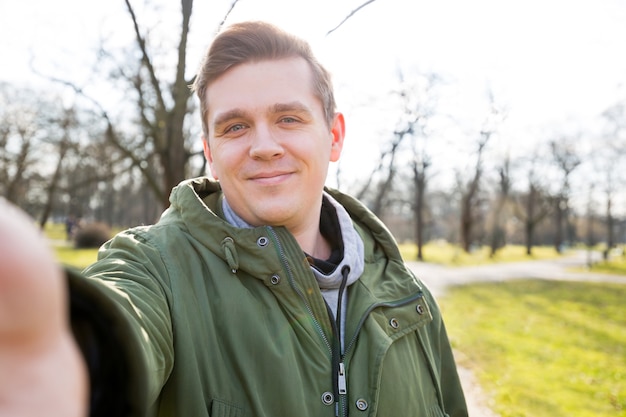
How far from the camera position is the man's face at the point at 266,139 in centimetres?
187

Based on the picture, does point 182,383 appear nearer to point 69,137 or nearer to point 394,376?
point 394,376

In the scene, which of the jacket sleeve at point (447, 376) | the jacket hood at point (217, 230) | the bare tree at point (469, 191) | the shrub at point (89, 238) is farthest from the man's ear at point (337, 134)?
the bare tree at point (469, 191)

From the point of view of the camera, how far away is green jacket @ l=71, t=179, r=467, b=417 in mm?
1438

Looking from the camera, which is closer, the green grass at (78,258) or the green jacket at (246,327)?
the green jacket at (246,327)

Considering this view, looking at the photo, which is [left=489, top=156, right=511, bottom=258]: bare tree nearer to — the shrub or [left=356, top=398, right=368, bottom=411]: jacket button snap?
the shrub

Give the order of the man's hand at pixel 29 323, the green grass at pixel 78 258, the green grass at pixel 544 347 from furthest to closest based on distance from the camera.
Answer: the green grass at pixel 78 258
the green grass at pixel 544 347
the man's hand at pixel 29 323

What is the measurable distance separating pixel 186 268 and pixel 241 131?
1.96 ft

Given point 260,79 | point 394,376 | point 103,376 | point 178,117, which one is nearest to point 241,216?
point 260,79

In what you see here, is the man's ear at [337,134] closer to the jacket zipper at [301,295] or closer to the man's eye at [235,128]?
the man's eye at [235,128]

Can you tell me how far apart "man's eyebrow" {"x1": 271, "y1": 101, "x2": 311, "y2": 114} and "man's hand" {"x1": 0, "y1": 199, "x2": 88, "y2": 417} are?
4.54 ft

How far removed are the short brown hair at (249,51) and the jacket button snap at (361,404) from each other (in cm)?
117

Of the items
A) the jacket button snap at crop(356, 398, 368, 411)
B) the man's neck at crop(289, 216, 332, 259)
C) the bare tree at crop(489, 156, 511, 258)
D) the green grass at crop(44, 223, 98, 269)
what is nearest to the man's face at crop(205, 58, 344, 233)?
the man's neck at crop(289, 216, 332, 259)

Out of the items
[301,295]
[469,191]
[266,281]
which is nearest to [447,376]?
[301,295]

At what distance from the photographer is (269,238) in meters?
1.75
